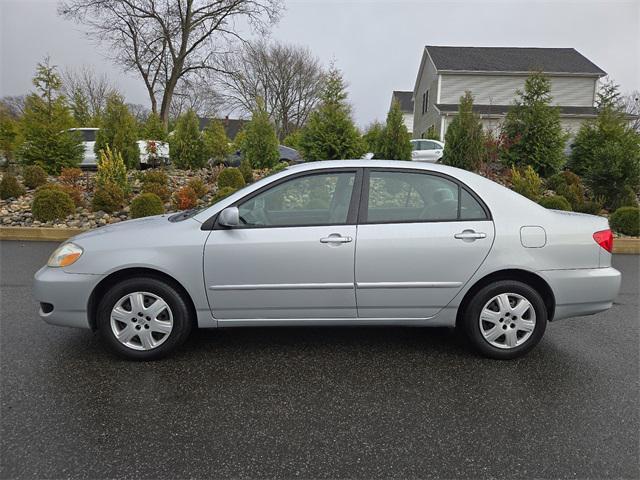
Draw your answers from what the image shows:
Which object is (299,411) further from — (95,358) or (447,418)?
(95,358)

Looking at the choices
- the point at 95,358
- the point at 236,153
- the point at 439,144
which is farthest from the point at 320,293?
the point at 439,144

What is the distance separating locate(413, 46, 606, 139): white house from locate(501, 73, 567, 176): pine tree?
11.5m

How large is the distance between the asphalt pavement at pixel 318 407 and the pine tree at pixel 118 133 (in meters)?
9.26

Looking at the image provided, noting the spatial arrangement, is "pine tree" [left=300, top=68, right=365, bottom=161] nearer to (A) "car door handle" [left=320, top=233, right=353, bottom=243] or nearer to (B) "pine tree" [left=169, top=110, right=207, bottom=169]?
(B) "pine tree" [left=169, top=110, right=207, bottom=169]

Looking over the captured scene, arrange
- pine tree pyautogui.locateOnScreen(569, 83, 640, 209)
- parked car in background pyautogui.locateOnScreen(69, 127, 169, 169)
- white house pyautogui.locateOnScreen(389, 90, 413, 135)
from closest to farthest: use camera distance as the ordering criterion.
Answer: pine tree pyautogui.locateOnScreen(569, 83, 640, 209), parked car in background pyautogui.locateOnScreen(69, 127, 169, 169), white house pyautogui.locateOnScreen(389, 90, 413, 135)

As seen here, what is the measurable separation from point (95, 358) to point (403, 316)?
2.44 metres

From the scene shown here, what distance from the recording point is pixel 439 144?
1823 centimetres

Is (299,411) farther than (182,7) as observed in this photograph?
No

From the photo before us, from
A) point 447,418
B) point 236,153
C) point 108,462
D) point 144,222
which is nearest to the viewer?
point 108,462

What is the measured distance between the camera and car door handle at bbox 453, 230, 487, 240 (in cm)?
318

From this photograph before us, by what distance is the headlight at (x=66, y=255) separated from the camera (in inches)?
125

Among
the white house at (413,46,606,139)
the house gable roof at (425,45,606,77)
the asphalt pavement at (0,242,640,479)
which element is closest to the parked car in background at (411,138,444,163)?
the white house at (413,46,606,139)

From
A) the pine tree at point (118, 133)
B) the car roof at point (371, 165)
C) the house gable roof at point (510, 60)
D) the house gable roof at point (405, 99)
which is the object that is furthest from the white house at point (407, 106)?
the car roof at point (371, 165)

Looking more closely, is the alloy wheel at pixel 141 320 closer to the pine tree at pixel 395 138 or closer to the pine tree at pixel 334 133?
the pine tree at pixel 334 133
